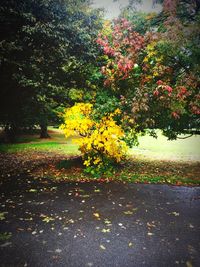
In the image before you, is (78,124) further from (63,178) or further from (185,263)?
(185,263)

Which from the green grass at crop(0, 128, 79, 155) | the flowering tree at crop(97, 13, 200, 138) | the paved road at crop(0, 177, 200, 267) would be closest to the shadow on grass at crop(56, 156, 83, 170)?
the paved road at crop(0, 177, 200, 267)

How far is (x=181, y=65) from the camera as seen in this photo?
407 inches

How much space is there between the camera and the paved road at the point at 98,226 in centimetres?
464

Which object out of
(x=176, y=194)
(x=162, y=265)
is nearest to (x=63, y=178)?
(x=176, y=194)

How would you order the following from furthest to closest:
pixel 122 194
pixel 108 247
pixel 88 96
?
pixel 88 96
pixel 122 194
pixel 108 247

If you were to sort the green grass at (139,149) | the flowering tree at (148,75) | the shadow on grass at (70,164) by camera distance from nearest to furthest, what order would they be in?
1. the flowering tree at (148,75)
2. the shadow on grass at (70,164)
3. the green grass at (139,149)

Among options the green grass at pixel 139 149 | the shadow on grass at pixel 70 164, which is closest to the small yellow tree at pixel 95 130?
the shadow on grass at pixel 70 164

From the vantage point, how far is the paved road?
183 inches

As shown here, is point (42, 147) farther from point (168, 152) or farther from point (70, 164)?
point (168, 152)

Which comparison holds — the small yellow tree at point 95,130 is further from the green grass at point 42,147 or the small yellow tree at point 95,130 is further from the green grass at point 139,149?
the green grass at point 42,147

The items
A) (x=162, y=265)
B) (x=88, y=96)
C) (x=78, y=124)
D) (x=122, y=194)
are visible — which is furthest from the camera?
(x=88, y=96)

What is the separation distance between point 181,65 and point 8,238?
9205 mm

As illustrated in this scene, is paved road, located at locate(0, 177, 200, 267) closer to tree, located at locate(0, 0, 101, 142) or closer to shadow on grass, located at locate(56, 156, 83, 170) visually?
shadow on grass, located at locate(56, 156, 83, 170)

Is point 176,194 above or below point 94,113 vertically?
below
